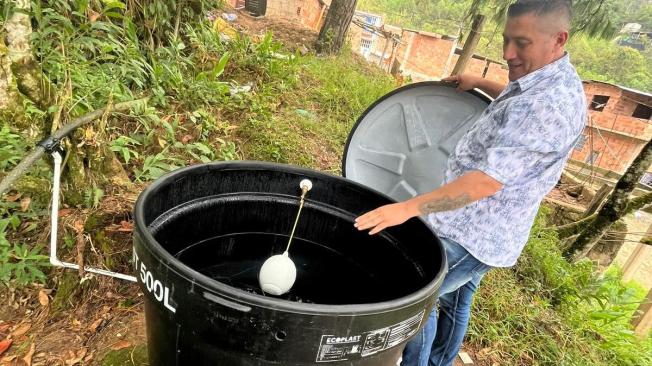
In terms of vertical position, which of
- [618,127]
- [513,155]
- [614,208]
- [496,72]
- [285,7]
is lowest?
[618,127]

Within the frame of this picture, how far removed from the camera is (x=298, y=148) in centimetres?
366

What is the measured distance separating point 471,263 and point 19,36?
7.91 ft

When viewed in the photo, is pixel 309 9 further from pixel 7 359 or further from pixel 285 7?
pixel 7 359

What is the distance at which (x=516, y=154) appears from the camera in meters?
1.24

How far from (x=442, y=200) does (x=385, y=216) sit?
0.20 m

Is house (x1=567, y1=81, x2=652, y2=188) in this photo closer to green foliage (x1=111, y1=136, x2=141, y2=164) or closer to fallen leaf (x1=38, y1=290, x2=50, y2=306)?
green foliage (x1=111, y1=136, x2=141, y2=164)

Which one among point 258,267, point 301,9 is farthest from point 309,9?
point 258,267

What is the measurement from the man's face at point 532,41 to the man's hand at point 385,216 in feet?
2.14

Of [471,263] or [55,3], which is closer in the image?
[471,263]

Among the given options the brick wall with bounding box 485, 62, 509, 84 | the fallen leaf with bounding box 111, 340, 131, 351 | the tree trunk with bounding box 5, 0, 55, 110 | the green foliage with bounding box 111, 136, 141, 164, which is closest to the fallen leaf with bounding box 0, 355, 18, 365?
the fallen leaf with bounding box 111, 340, 131, 351

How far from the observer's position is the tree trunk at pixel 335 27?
21.8ft

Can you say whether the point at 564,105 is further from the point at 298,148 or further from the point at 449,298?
the point at 298,148

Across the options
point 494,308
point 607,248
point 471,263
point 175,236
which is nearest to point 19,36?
point 175,236

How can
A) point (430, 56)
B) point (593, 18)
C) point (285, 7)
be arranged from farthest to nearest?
point (430, 56) < point (285, 7) < point (593, 18)
